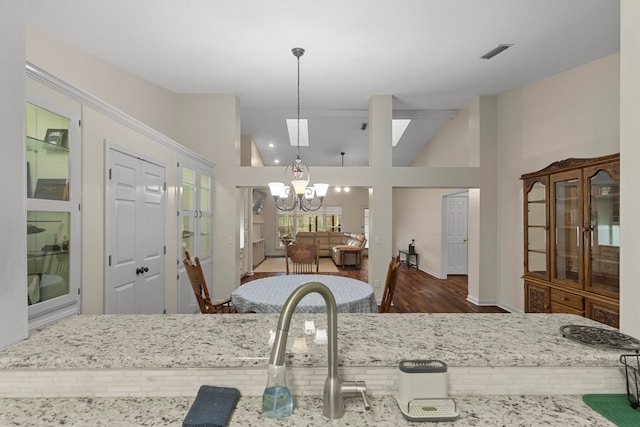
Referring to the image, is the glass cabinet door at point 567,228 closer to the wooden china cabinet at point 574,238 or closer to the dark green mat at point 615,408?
the wooden china cabinet at point 574,238

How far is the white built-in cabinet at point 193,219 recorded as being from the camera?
370 centimetres

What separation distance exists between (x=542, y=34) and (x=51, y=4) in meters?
4.38

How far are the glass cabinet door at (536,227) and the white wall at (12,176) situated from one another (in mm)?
4231

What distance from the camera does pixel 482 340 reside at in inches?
39.6

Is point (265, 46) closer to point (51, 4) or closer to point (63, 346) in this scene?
point (51, 4)

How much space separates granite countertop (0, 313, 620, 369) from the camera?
885mm

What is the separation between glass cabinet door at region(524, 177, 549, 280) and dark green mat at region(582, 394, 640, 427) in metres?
3.09

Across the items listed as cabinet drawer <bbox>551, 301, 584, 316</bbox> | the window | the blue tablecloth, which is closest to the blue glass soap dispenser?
the blue tablecloth

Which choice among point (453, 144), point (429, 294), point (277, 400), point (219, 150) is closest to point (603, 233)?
point (429, 294)

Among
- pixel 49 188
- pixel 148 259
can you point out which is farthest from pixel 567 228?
pixel 49 188

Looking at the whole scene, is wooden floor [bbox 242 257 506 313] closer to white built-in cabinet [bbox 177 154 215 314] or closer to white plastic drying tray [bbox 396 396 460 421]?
white built-in cabinet [bbox 177 154 215 314]

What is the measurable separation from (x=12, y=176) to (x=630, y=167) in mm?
1983

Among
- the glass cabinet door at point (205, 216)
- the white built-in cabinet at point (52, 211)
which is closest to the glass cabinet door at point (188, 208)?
the glass cabinet door at point (205, 216)

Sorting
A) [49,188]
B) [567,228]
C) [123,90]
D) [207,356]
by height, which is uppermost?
[123,90]
